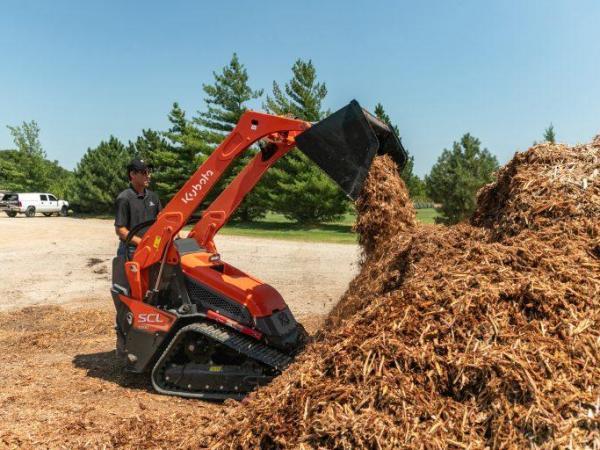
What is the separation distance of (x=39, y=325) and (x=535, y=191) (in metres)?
7.14

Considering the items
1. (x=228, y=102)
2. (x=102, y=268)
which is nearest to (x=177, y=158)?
(x=228, y=102)

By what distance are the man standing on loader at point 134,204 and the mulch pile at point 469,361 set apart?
2.93m

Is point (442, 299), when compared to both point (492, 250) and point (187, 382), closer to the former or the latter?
point (492, 250)

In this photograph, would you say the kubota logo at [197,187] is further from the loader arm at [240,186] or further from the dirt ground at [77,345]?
the dirt ground at [77,345]

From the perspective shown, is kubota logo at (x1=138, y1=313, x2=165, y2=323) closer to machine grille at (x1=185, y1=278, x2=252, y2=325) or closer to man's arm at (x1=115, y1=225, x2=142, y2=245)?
machine grille at (x1=185, y1=278, x2=252, y2=325)

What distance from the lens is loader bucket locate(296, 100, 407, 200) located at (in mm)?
4402

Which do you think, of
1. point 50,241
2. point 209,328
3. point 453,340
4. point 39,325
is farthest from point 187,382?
point 50,241

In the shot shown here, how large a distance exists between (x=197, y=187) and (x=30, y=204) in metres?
40.6

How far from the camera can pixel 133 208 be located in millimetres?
5941

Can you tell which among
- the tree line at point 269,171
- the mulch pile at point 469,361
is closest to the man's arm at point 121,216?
the mulch pile at point 469,361

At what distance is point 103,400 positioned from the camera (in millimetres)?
5035

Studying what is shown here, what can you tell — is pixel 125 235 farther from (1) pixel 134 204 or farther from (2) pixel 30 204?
(2) pixel 30 204

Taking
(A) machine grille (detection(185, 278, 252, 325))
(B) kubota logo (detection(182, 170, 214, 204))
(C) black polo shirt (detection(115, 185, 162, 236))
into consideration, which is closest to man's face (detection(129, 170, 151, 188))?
(C) black polo shirt (detection(115, 185, 162, 236))

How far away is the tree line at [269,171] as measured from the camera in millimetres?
25156
